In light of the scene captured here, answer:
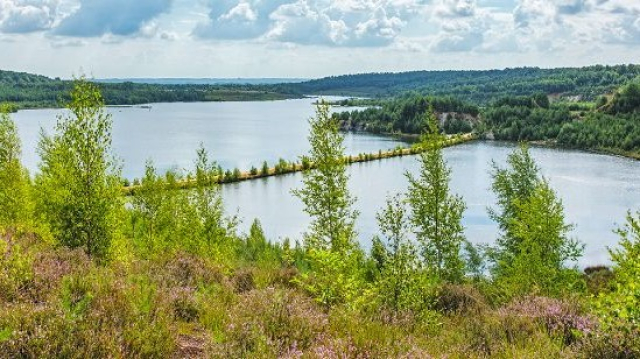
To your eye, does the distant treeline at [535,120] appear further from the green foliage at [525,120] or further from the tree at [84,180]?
the tree at [84,180]

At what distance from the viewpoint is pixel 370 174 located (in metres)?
97.8

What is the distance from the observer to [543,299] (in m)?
11.7

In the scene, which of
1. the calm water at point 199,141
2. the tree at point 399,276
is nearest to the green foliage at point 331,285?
the tree at point 399,276

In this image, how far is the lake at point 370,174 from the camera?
208 feet

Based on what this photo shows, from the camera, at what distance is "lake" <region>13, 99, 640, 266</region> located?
6331cm

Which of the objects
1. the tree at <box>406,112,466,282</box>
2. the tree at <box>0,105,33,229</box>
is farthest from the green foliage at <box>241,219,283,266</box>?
the tree at <box>0,105,33,229</box>

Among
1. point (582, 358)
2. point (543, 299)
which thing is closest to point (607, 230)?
point (543, 299)

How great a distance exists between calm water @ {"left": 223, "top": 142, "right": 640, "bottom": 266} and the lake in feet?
0.36

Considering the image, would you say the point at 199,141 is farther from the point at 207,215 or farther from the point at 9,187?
the point at 9,187

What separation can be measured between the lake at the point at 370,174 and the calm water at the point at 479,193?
11 centimetres

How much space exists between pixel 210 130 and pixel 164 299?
157m

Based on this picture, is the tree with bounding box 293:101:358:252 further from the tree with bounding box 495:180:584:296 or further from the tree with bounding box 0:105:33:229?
the tree with bounding box 0:105:33:229

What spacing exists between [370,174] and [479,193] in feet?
79.5

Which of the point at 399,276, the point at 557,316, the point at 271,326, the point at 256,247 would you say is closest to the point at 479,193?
the point at 256,247
